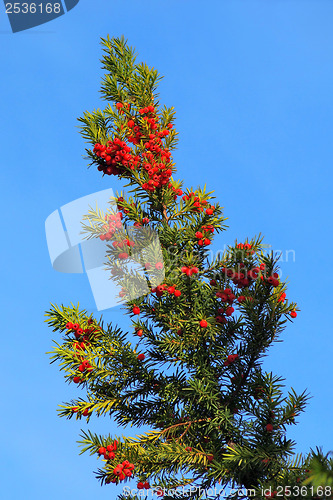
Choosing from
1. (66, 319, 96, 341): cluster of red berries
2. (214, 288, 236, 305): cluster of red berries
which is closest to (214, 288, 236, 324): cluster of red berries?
(214, 288, 236, 305): cluster of red berries

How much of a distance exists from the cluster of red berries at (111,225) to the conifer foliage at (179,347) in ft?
0.05

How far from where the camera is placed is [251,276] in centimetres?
634

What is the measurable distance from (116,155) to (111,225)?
0.94 m

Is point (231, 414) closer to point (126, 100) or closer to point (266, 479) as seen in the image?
point (266, 479)

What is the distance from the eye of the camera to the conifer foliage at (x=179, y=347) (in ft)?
18.9

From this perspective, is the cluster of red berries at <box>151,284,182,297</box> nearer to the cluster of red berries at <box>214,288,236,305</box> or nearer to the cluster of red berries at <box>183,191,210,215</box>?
the cluster of red berries at <box>214,288,236,305</box>

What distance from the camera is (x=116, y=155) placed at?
22.8 ft

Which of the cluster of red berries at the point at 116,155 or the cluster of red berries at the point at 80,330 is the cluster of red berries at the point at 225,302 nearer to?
the cluster of red berries at the point at 80,330

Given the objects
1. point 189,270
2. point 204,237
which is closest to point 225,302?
point 189,270

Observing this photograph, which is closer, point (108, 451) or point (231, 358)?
Answer: point (108, 451)

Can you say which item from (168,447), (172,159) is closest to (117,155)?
(172,159)

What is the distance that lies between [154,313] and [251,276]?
1266 mm

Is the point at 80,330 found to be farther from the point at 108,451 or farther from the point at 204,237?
the point at 204,237

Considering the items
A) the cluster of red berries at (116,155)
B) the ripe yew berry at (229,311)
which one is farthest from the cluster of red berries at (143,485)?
the cluster of red berries at (116,155)
